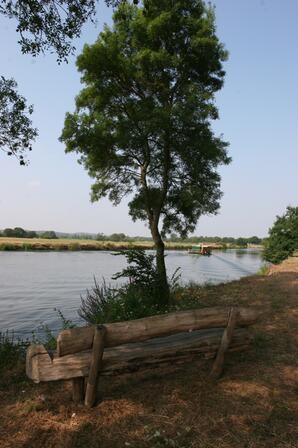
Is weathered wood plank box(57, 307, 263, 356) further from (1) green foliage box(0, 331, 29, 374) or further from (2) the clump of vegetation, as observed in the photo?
(2) the clump of vegetation

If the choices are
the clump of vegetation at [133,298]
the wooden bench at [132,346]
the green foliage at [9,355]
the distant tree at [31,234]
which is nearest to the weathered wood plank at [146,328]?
the wooden bench at [132,346]

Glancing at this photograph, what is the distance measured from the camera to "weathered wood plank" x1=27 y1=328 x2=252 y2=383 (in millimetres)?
4934

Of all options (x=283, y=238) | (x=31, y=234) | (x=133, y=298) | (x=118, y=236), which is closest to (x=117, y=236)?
(x=118, y=236)

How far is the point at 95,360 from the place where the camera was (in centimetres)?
498

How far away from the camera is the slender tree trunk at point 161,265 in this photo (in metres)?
Result: 13.4

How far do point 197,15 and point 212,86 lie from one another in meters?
3.02

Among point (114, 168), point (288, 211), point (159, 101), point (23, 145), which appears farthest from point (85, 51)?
point (288, 211)

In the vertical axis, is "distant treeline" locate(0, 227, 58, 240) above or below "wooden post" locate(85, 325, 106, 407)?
above

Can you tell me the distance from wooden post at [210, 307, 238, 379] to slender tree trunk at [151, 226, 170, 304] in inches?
280

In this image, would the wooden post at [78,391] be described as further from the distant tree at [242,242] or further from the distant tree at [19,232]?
the distant tree at [242,242]

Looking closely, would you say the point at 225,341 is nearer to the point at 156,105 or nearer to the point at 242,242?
the point at 156,105

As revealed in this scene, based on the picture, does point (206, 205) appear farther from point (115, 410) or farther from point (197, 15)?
point (115, 410)

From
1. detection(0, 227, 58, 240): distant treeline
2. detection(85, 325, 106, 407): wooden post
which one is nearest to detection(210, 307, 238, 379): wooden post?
detection(85, 325, 106, 407): wooden post

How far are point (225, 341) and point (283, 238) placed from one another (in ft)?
120
